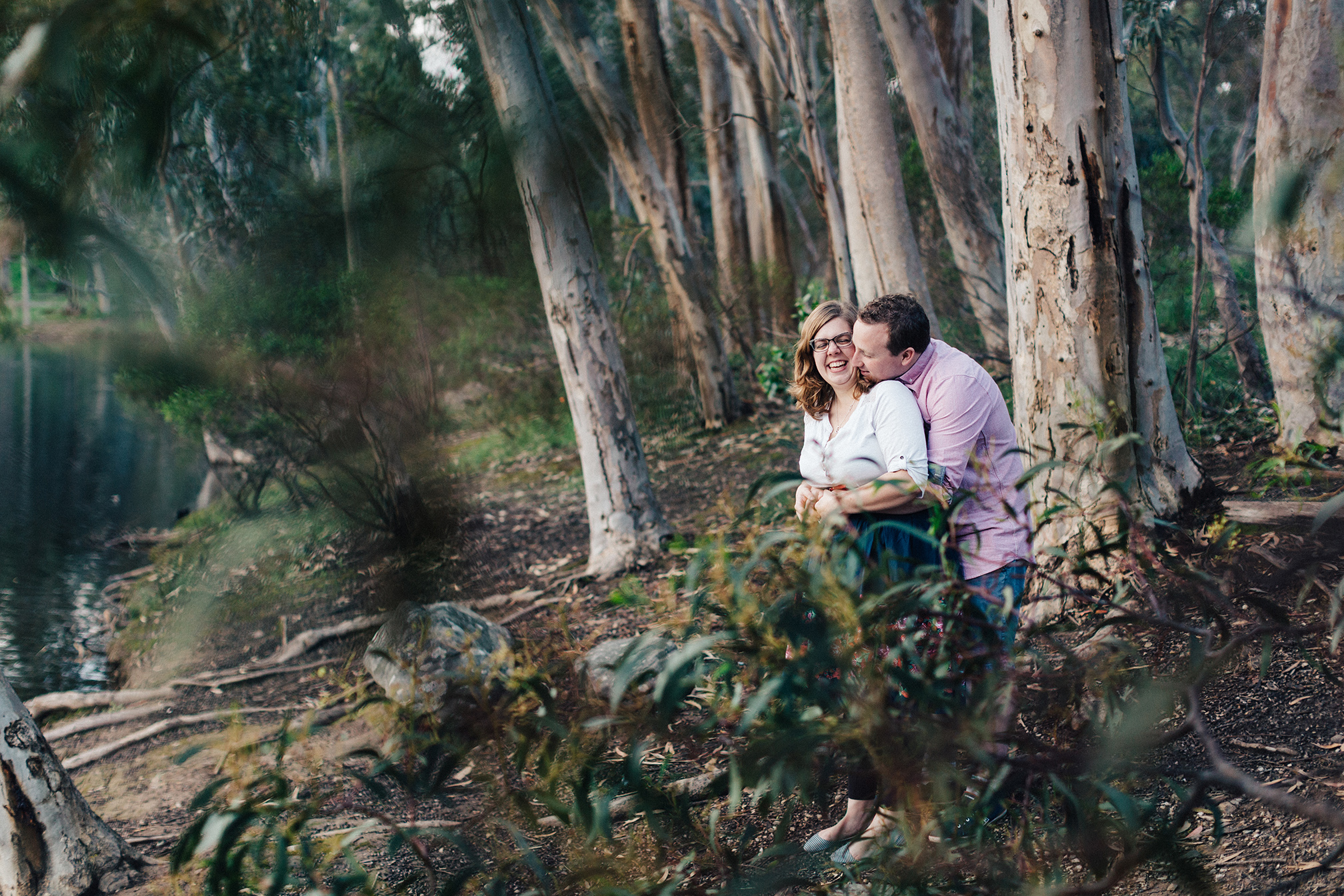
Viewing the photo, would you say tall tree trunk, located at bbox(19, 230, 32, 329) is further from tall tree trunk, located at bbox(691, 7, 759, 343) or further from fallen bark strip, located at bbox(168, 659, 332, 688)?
tall tree trunk, located at bbox(691, 7, 759, 343)

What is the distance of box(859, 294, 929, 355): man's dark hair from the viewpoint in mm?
2494

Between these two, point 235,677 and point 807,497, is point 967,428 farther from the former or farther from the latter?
point 235,677

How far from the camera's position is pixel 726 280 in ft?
34.3

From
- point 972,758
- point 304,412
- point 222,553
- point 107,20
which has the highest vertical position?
point 107,20

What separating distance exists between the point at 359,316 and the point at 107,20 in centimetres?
36

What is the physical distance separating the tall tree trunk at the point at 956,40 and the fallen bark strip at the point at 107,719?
8171mm

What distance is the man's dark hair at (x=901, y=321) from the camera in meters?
2.49

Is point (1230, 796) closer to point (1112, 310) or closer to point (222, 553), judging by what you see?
point (1112, 310)

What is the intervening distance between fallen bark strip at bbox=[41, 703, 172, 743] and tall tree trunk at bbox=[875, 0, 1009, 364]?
18.6ft

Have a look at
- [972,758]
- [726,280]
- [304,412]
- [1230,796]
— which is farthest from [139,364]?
[726,280]

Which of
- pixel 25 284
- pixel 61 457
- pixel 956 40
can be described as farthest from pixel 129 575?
pixel 956 40

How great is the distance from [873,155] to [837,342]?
310 centimetres

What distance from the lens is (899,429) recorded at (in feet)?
7.89

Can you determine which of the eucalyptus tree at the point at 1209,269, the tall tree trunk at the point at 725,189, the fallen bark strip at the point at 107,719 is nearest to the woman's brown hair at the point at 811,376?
the eucalyptus tree at the point at 1209,269
